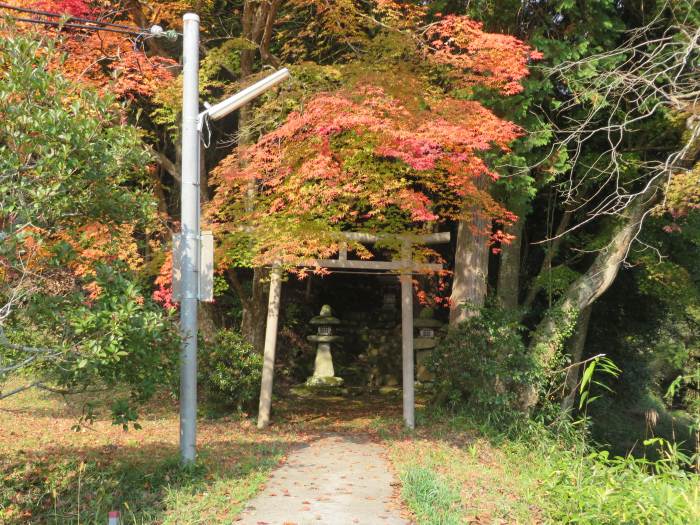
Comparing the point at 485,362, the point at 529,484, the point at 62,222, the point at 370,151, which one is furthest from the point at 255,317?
the point at 62,222

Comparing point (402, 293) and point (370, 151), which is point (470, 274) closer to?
point (402, 293)

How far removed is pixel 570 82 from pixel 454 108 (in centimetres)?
326

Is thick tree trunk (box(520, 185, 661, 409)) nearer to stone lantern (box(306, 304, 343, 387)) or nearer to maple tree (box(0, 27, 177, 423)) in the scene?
stone lantern (box(306, 304, 343, 387))

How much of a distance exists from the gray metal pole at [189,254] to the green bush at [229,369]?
4474 millimetres

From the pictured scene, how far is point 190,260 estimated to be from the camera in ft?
23.5

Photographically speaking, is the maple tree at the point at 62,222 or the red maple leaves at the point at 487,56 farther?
the red maple leaves at the point at 487,56

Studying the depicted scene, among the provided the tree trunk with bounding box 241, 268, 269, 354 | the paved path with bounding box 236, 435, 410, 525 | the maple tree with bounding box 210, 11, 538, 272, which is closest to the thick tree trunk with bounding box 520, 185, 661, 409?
the maple tree with bounding box 210, 11, 538, 272

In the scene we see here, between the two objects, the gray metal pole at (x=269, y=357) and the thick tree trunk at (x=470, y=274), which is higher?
the thick tree trunk at (x=470, y=274)

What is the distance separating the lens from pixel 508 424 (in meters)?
10.9

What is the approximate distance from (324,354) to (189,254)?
33.7 feet

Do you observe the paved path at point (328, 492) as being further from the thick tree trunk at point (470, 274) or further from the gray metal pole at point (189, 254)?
the thick tree trunk at point (470, 274)

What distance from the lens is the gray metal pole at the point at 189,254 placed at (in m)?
7.11

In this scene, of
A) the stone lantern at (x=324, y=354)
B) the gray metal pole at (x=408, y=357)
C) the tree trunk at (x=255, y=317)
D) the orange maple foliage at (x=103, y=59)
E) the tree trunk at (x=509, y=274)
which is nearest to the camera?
the orange maple foliage at (x=103, y=59)

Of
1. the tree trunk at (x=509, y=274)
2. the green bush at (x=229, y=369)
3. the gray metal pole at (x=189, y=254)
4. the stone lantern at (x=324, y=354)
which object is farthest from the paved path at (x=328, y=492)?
the stone lantern at (x=324, y=354)
